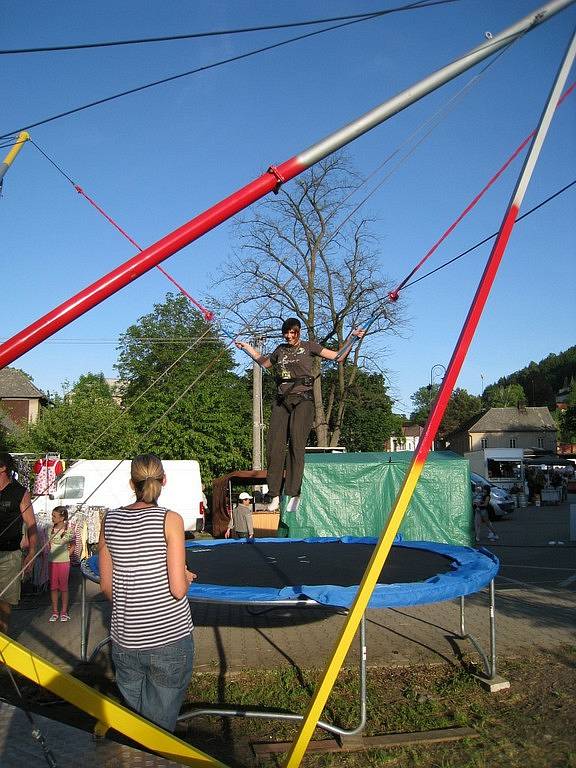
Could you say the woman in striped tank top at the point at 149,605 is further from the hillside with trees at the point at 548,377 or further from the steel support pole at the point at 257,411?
the hillside with trees at the point at 548,377

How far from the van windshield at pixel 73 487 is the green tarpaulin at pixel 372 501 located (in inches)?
251

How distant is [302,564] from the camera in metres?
6.87

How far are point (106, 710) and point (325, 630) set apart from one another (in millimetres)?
5036

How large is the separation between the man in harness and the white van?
11.9 m

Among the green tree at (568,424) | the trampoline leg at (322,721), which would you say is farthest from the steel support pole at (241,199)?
the green tree at (568,424)

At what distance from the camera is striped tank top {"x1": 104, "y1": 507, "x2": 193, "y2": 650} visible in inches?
111

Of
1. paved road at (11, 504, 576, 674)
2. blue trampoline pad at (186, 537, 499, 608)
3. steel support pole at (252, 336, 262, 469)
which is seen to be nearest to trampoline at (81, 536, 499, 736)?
blue trampoline pad at (186, 537, 499, 608)

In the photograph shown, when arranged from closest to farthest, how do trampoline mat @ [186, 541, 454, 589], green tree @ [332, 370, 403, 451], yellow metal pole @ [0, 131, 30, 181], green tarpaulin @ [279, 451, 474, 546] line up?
1. yellow metal pole @ [0, 131, 30, 181]
2. trampoline mat @ [186, 541, 454, 589]
3. green tarpaulin @ [279, 451, 474, 546]
4. green tree @ [332, 370, 403, 451]

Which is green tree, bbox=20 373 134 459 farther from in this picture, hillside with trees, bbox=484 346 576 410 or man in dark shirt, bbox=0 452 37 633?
hillside with trees, bbox=484 346 576 410

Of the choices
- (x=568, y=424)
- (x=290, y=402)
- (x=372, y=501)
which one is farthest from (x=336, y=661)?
(x=568, y=424)

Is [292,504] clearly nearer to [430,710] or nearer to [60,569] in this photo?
[430,710]

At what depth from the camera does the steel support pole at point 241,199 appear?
109 inches

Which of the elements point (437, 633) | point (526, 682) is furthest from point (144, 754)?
point (437, 633)

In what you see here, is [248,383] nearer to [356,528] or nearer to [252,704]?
[356,528]
